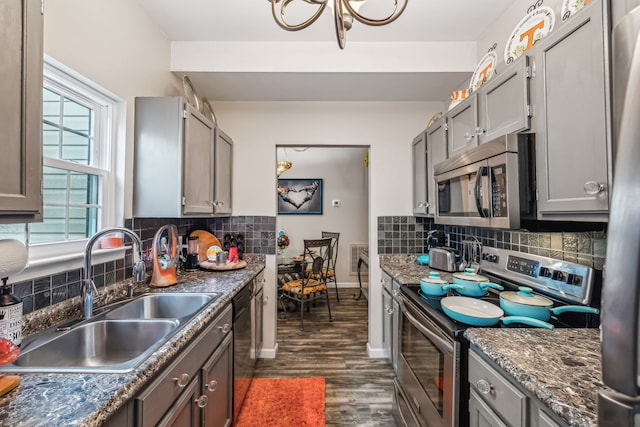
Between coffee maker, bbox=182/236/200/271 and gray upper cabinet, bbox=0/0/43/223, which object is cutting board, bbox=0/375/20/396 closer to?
gray upper cabinet, bbox=0/0/43/223

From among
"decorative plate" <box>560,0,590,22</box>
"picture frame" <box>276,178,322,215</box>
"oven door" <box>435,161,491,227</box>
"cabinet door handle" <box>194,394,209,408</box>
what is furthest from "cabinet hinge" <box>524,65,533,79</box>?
"picture frame" <box>276,178,322,215</box>

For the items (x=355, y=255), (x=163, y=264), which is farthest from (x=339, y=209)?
(x=163, y=264)

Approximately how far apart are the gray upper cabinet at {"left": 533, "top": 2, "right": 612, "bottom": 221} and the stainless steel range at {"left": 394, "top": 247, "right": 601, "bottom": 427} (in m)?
0.39

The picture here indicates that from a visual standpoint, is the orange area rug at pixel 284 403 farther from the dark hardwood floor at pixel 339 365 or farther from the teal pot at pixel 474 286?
the teal pot at pixel 474 286

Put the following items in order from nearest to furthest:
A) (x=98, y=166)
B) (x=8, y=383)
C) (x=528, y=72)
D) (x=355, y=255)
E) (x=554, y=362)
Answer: (x=8, y=383) → (x=554, y=362) → (x=528, y=72) → (x=98, y=166) → (x=355, y=255)

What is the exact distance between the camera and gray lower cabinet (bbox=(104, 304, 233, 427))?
2.76ft

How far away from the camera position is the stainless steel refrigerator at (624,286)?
1.18 feet

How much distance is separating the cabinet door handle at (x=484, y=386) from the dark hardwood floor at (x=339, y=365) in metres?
1.14

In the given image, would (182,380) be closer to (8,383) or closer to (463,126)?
(8,383)

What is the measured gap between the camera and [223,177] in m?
2.50

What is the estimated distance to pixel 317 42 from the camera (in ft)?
7.20

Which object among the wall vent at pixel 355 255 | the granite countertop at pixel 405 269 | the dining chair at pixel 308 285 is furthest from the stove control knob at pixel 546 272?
the wall vent at pixel 355 255

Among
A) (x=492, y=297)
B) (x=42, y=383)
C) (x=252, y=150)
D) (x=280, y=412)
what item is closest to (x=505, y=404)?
(x=492, y=297)

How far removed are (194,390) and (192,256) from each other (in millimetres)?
1246
